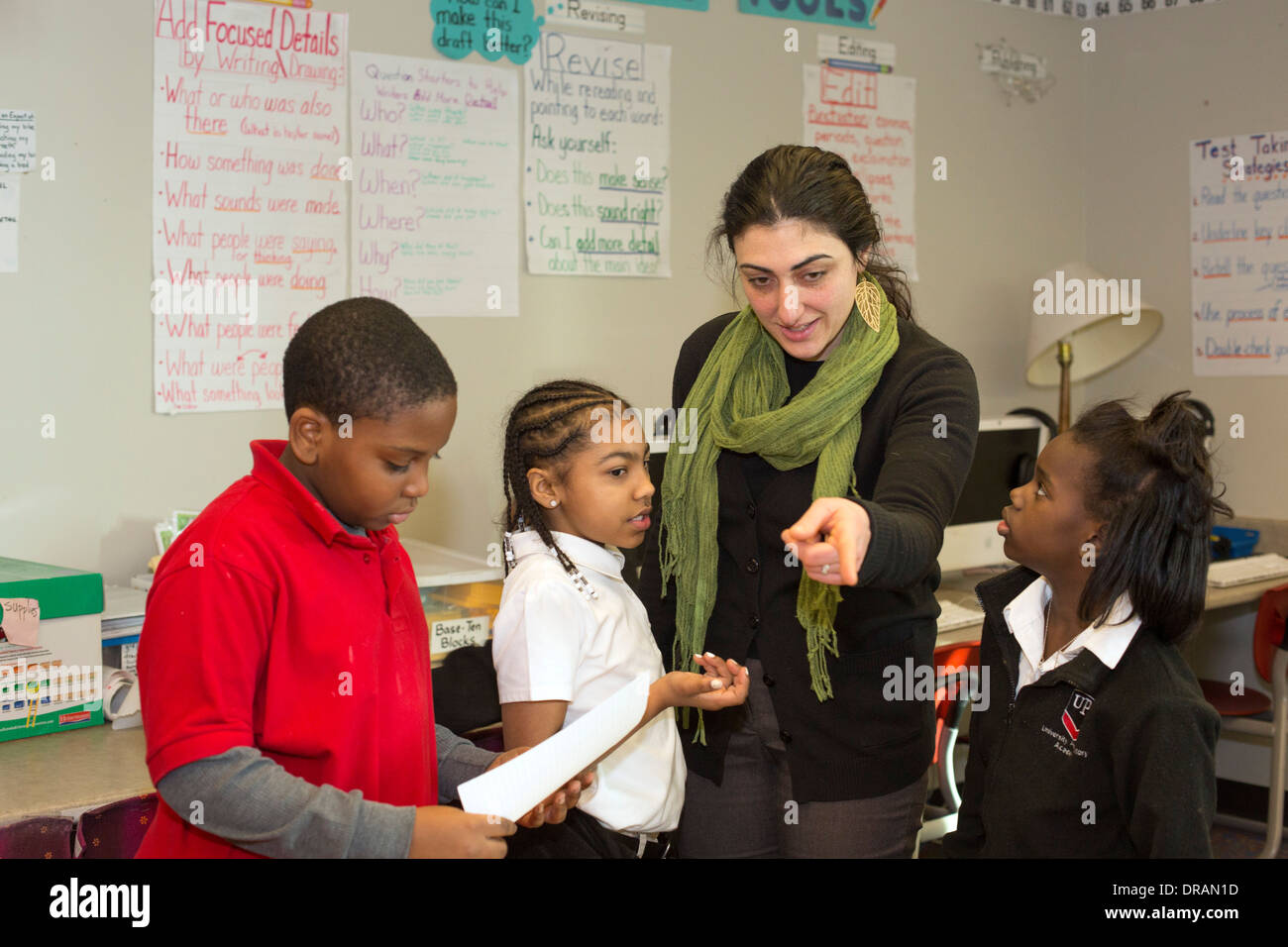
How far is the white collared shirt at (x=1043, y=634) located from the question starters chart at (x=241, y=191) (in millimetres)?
1601

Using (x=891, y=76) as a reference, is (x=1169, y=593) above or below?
below

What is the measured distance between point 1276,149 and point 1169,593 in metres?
2.71

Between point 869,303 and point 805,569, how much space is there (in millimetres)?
385

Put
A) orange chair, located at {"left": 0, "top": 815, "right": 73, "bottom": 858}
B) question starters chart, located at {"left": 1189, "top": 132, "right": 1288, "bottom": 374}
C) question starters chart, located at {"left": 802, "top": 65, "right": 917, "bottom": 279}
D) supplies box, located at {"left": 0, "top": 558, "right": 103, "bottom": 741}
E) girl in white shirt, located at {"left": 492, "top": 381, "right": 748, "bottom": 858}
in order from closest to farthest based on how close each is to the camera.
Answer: girl in white shirt, located at {"left": 492, "top": 381, "right": 748, "bottom": 858} → orange chair, located at {"left": 0, "top": 815, "right": 73, "bottom": 858} → supplies box, located at {"left": 0, "top": 558, "right": 103, "bottom": 741} → question starters chart, located at {"left": 802, "top": 65, "right": 917, "bottom": 279} → question starters chart, located at {"left": 1189, "top": 132, "right": 1288, "bottom": 374}

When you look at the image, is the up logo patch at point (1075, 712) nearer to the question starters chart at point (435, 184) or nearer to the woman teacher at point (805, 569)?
the woman teacher at point (805, 569)

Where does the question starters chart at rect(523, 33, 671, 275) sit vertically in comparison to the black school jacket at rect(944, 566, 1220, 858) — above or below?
above

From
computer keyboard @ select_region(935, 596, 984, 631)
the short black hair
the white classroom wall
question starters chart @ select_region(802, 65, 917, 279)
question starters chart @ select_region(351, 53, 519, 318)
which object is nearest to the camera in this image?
the short black hair

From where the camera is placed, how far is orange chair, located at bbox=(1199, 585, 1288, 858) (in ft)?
10.1

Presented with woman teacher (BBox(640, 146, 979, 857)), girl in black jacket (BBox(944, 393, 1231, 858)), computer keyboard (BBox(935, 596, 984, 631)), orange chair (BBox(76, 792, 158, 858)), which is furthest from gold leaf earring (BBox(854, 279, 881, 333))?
computer keyboard (BBox(935, 596, 984, 631))

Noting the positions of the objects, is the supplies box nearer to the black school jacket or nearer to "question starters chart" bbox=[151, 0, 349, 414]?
"question starters chart" bbox=[151, 0, 349, 414]

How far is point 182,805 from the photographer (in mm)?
1014

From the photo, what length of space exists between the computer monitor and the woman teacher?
61.8 inches
